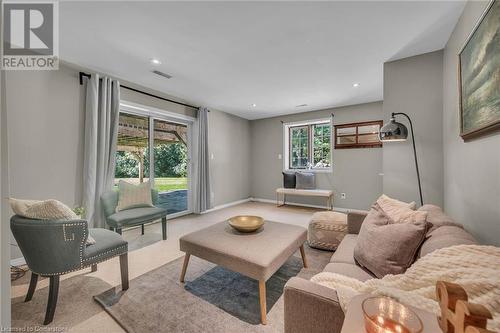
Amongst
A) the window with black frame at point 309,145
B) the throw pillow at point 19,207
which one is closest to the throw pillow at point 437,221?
the throw pillow at point 19,207

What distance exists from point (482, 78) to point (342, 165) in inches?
134

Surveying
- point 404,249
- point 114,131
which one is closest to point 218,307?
point 404,249

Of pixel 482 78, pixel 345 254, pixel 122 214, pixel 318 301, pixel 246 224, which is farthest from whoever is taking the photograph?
pixel 122 214

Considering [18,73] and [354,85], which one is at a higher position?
[354,85]

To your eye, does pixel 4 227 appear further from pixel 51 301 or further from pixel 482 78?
pixel 482 78

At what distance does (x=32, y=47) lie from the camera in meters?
2.22

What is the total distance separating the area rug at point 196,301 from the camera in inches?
55.6

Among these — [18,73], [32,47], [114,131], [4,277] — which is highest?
[32,47]

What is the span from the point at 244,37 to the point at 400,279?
2.31 m

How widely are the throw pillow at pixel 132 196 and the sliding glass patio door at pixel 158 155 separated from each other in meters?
0.55

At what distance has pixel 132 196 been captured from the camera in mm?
2926

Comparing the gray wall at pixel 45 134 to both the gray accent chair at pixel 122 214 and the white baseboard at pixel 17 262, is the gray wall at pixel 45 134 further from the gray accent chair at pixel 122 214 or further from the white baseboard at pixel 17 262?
the gray accent chair at pixel 122 214

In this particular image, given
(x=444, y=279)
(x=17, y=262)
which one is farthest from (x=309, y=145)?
(x=17, y=262)

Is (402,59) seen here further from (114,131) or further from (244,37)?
(114,131)
